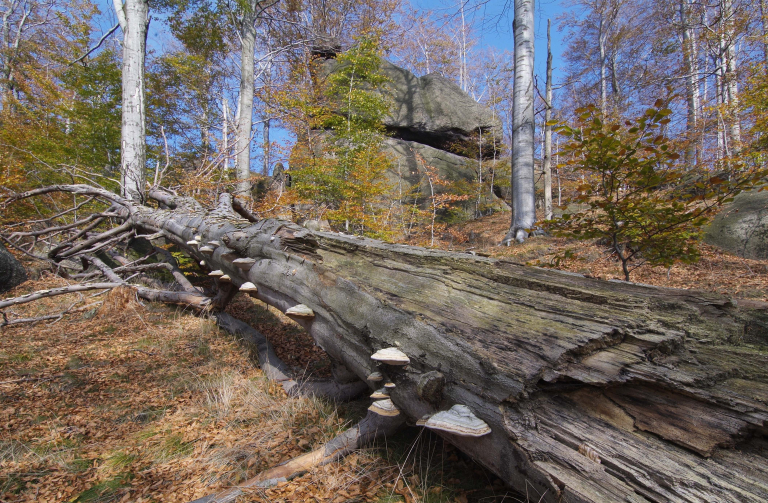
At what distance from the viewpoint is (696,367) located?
141cm

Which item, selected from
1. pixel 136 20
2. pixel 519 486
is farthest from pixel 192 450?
pixel 136 20

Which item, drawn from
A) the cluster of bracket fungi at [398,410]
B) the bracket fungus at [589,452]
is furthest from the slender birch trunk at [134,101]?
the bracket fungus at [589,452]

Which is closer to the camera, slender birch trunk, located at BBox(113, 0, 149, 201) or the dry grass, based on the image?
the dry grass

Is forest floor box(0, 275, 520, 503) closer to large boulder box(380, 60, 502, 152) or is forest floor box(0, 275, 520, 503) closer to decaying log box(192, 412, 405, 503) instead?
decaying log box(192, 412, 405, 503)

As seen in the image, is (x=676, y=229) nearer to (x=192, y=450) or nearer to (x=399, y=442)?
(x=399, y=442)

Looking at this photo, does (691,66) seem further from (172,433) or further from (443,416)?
(172,433)

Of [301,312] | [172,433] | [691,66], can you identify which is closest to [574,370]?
[301,312]

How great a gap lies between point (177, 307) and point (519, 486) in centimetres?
560

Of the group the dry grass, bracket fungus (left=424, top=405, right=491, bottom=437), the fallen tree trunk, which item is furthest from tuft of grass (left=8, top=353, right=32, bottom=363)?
bracket fungus (left=424, top=405, right=491, bottom=437)

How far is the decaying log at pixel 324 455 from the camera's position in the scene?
1.77 metres

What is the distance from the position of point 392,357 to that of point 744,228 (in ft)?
34.4

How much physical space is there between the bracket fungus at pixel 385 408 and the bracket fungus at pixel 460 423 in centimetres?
39

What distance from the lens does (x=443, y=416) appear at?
146cm

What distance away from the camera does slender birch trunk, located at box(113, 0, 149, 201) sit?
719 cm
